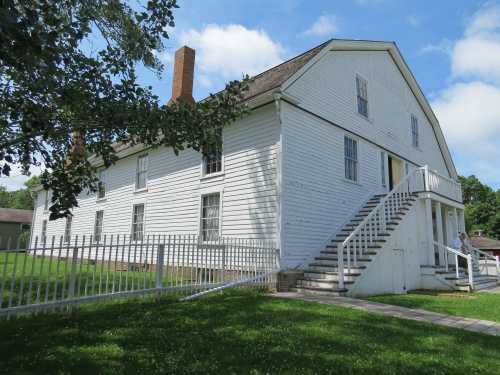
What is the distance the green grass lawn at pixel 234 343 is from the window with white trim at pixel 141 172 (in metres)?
11.1

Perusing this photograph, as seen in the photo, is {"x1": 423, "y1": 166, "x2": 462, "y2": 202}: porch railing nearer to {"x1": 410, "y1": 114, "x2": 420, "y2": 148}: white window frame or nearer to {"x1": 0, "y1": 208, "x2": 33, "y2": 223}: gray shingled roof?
{"x1": 410, "y1": 114, "x2": 420, "y2": 148}: white window frame

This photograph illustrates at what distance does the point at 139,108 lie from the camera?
19.9ft

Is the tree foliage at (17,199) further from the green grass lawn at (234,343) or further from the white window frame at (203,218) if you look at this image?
the green grass lawn at (234,343)

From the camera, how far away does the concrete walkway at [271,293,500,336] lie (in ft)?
22.6

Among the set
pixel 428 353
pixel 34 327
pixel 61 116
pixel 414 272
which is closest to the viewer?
pixel 428 353

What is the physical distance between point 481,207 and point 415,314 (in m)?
64.6

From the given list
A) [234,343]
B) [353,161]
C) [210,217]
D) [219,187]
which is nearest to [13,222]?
[210,217]

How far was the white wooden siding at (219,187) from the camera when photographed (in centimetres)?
1170

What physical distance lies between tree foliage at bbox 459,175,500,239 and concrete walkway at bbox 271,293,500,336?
58780mm

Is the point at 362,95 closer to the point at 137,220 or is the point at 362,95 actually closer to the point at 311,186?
the point at 311,186

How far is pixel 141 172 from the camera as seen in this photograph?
18.3m

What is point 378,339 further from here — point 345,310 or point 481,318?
point 481,318

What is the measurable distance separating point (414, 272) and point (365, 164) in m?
4.68

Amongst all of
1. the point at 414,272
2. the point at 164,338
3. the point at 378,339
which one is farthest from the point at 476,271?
the point at 164,338
